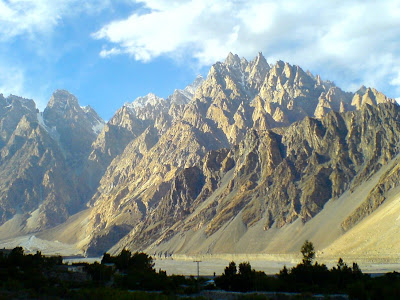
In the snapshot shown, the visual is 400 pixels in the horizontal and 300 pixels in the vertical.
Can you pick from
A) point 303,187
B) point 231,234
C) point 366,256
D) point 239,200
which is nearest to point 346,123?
point 303,187

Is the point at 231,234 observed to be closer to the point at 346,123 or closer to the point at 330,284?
the point at 346,123

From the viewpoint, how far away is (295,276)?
5062 cm

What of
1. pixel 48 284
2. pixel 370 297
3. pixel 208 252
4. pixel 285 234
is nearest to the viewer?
pixel 370 297

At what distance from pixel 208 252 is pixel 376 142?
234 ft

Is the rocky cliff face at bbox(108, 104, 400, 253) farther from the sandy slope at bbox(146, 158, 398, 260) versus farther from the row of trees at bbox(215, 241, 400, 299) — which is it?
the row of trees at bbox(215, 241, 400, 299)

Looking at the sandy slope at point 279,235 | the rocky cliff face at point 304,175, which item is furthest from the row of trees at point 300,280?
the rocky cliff face at point 304,175

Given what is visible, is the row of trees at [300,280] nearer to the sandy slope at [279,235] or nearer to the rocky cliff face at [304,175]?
the sandy slope at [279,235]

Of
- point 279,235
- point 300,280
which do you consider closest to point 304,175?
point 279,235

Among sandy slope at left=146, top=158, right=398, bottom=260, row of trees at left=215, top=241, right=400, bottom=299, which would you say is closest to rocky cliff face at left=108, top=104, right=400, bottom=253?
sandy slope at left=146, top=158, right=398, bottom=260

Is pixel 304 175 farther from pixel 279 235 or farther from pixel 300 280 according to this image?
pixel 300 280

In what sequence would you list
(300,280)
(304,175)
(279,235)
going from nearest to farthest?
(300,280), (279,235), (304,175)

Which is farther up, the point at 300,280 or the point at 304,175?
the point at 304,175

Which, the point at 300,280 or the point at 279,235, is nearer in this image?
the point at 300,280

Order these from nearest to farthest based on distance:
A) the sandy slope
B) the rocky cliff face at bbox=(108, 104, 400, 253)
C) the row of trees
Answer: the row of trees
the sandy slope
the rocky cliff face at bbox=(108, 104, 400, 253)
